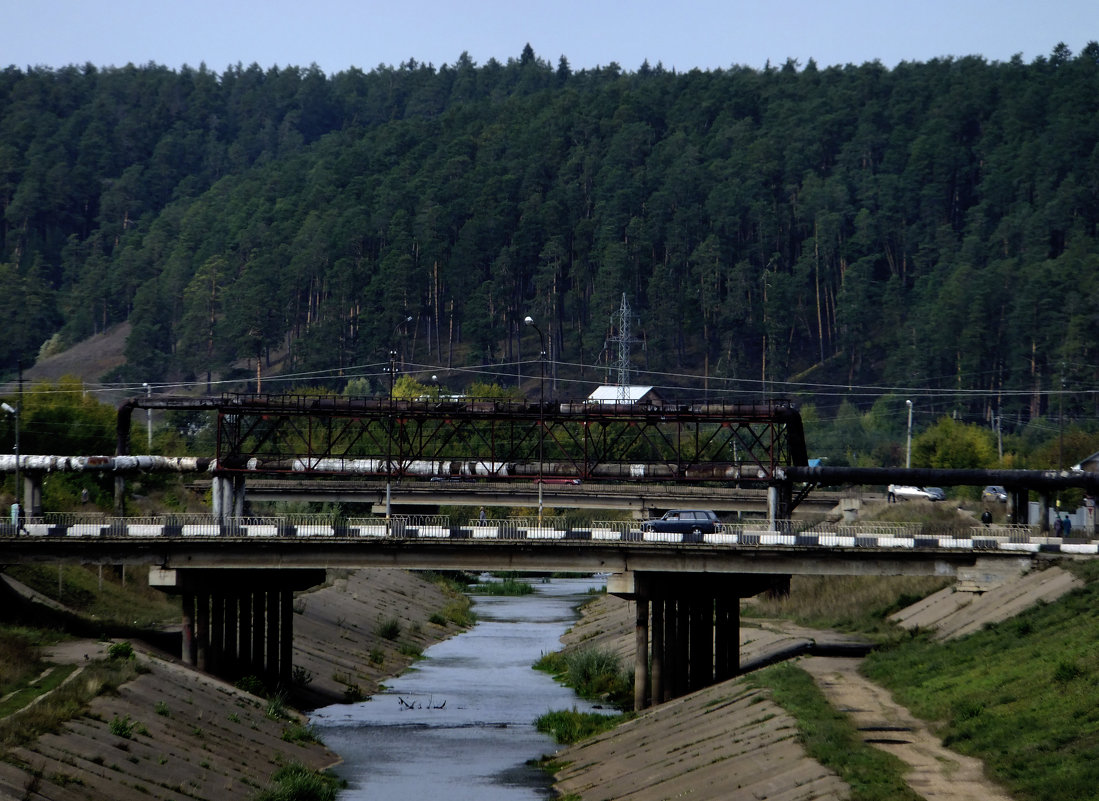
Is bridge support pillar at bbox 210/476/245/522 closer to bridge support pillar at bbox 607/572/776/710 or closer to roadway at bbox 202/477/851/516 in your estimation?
bridge support pillar at bbox 607/572/776/710

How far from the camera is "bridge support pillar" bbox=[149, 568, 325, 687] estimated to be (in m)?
75.8

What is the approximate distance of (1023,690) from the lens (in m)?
53.8

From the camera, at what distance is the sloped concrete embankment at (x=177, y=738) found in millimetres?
47969

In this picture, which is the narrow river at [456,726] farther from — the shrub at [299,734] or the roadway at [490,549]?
Result: the roadway at [490,549]

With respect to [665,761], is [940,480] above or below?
above

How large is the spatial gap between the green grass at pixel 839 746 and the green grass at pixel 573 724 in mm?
8296

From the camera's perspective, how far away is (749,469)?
9744 cm

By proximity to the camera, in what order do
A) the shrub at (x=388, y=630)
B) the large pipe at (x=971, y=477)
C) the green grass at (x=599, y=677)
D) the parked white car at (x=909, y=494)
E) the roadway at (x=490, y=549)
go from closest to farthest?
the roadway at (x=490, y=549), the green grass at (x=599, y=677), the large pipe at (x=971, y=477), the shrub at (x=388, y=630), the parked white car at (x=909, y=494)

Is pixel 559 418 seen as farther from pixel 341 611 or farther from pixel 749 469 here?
pixel 341 611

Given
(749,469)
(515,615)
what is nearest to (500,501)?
(515,615)

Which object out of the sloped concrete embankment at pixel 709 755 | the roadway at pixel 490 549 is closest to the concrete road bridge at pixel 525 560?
the roadway at pixel 490 549

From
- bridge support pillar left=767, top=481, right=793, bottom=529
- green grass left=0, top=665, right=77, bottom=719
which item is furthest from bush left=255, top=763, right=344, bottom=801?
bridge support pillar left=767, top=481, right=793, bottom=529

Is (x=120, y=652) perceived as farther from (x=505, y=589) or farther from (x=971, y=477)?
(x=505, y=589)

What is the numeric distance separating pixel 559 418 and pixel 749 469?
12424mm
